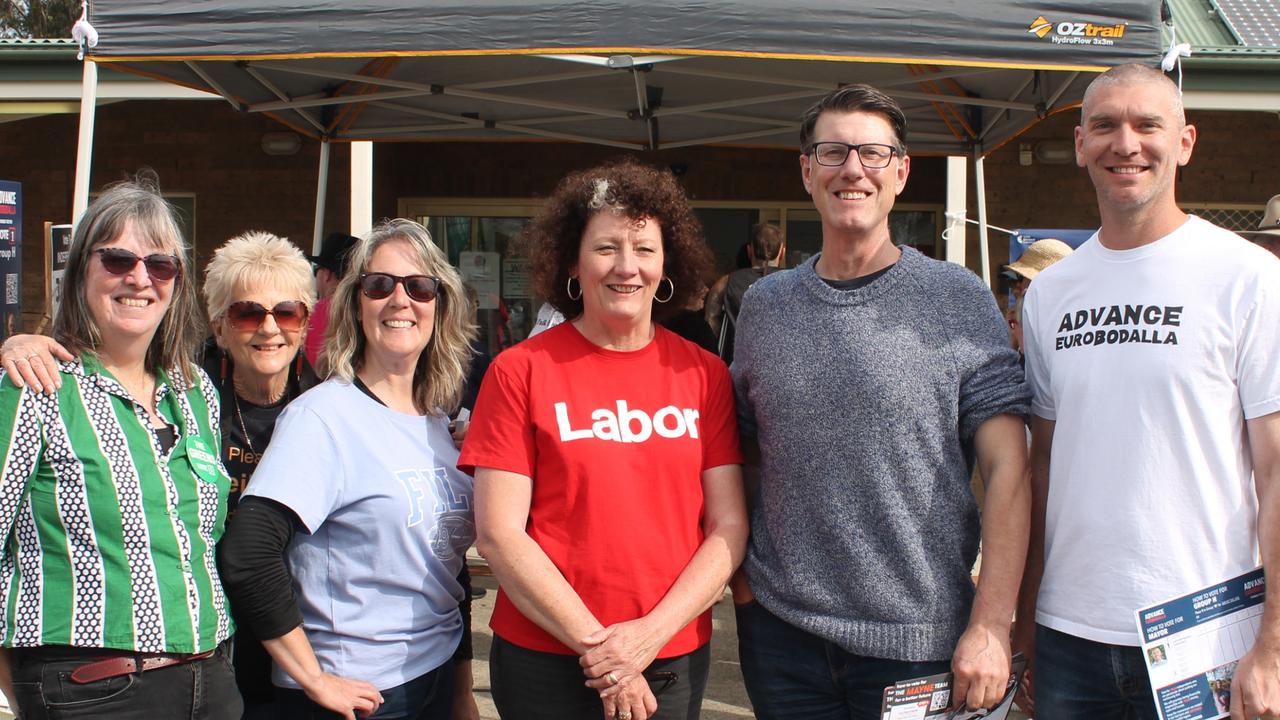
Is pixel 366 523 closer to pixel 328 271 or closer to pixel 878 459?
pixel 878 459

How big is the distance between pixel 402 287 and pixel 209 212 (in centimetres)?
792

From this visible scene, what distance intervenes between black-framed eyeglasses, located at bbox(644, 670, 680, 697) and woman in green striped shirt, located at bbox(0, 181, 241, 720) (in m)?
0.88

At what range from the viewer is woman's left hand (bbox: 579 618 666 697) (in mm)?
2000

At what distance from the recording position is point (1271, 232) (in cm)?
384

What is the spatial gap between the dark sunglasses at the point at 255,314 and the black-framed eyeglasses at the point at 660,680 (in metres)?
1.29

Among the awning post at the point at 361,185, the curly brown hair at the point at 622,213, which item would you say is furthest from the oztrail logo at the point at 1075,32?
the awning post at the point at 361,185

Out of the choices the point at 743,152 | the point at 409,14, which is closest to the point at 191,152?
the point at 743,152

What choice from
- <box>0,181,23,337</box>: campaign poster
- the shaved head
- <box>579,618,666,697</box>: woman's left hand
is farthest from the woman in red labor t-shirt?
<box>0,181,23,337</box>: campaign poster

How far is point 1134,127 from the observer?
2.06 metres

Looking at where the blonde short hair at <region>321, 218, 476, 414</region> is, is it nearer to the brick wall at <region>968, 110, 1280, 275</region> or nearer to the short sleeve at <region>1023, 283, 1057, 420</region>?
the short sleeve at <region>1023, 283, 1057, 420</region>

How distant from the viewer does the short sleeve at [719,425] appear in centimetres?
220

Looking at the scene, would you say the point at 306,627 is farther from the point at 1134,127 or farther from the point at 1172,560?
the point at 1134,127

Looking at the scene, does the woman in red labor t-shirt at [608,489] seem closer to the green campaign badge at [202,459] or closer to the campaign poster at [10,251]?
the green campaign badge at [202,459]

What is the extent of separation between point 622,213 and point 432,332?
63 cm
